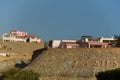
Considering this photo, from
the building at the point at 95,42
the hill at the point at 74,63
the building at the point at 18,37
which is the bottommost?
the hill at the point at 74,63

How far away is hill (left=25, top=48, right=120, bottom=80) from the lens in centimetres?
6769

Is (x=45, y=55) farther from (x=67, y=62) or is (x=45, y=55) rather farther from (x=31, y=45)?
(x=31, y=45)

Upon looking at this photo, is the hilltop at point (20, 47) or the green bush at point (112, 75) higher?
the hilltop at point (20, 47)

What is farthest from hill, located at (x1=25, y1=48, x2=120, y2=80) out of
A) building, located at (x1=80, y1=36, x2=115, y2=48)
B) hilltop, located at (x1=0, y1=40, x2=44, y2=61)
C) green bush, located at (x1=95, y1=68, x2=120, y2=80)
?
hilltop, located at (x1=0, y1=40, x2=44, y2=61)

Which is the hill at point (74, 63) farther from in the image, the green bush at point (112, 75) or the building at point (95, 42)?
the building at point (95, 42)

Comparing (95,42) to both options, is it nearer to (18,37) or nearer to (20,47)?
(20,47)

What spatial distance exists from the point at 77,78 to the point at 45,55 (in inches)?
481

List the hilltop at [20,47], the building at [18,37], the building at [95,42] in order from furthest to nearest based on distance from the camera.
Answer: the building at [18,37] → the hilltop at [20,47] → the building at [95,42]

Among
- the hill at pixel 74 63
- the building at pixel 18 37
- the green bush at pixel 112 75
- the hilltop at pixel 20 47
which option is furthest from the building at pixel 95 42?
the green bush at pixel 112 75

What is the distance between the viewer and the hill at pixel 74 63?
6769cm

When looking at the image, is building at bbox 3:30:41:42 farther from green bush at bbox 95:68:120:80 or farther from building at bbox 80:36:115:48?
green bush at bbox 95:68:120:80

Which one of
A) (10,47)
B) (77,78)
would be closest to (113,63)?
(77,78)

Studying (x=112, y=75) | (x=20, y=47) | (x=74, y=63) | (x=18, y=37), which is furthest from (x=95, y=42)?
(x=112, y=75)

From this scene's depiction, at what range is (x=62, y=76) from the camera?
67812 mm
